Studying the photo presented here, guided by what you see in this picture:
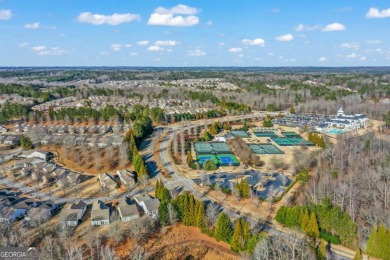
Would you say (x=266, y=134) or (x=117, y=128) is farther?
(x=266, y=134)

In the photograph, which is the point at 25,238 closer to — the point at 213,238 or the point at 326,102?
the point at 213,238

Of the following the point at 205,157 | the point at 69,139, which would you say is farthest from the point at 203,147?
the point at 69,139

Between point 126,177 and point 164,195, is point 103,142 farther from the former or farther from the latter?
point 164,195

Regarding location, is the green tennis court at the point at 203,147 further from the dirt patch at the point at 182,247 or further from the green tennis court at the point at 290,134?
the dirt patch at the point at 182,247

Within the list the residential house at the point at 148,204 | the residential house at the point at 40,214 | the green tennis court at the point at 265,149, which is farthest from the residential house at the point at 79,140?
the green tennis court at the point at 265,149

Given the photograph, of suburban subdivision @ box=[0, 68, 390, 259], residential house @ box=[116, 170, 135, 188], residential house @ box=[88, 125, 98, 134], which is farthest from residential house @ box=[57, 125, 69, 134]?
residential house @ box=[116, 170, 135, 188]
